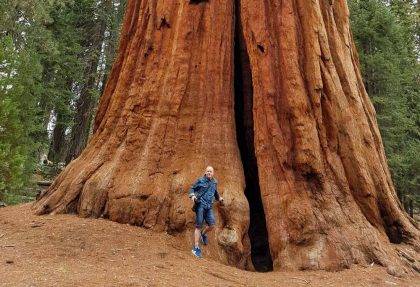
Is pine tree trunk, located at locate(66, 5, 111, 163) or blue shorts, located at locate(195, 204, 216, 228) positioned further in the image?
pine tree trunk, located at locate(66, 5, 111, 163)

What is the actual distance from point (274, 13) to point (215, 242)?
4286mm

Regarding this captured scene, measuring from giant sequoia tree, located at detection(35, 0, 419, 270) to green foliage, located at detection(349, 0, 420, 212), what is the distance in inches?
383

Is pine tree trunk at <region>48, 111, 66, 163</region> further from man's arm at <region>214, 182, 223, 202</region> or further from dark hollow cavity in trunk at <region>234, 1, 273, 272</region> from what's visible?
man's arm at <region>214, 182, 223, 202</region>

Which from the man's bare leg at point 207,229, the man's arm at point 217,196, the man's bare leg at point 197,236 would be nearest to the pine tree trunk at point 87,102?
the man's arm at point 217,196

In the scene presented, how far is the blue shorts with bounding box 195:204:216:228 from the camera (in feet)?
20.7

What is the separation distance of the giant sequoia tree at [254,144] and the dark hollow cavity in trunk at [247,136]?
0.03 metres

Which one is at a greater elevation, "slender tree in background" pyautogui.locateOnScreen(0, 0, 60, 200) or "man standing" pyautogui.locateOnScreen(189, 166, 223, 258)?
"slender tree in background" pyautogui.locateOnScreen(0, 0, 60, 200)

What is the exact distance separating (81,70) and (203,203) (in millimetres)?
18309

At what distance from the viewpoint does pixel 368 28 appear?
1773cm

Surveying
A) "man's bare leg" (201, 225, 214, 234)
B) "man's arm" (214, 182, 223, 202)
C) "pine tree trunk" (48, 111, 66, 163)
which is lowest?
"man's bare leg" (201, 225, 214, 234)

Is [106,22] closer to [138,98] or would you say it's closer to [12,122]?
[12,122]

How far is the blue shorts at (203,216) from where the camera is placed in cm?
632

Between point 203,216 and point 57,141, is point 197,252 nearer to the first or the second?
point 203,216

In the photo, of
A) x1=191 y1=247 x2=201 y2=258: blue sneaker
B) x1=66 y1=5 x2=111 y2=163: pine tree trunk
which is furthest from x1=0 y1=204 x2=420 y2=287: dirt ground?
x1=66 y1=5 x2=111 y2=163: pine tree trunk
